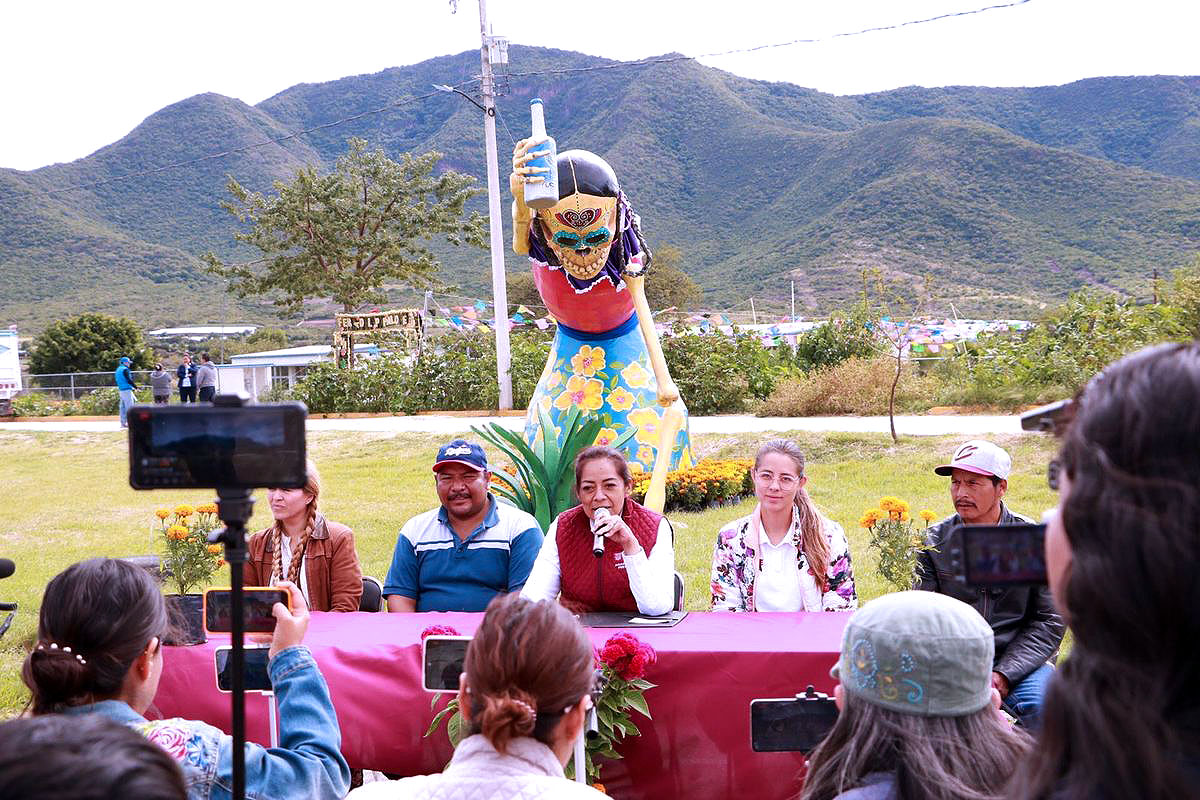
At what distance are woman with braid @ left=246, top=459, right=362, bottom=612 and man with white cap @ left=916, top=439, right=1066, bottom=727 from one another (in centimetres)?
217

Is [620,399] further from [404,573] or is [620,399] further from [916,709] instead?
[916,709]

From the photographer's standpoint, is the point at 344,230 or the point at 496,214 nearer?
the point at 496,214

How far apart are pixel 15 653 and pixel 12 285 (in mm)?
60209

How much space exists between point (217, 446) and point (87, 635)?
0.54 m

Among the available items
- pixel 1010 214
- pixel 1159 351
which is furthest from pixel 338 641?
pixel 1010 214

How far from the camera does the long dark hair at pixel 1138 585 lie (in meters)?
0.92

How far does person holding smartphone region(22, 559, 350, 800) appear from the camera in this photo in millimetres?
2000

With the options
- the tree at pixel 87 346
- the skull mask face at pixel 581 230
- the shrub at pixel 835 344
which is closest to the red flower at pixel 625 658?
the skull mask face at pixel 581 230

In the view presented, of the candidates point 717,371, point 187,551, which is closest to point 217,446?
point 187,551

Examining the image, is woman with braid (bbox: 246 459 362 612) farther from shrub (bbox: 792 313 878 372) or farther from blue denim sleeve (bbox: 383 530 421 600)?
shrub (bbox: 792 313 878 372)

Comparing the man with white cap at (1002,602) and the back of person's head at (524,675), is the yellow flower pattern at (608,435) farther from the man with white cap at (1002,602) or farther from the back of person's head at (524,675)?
the back of person's head at (524,675)

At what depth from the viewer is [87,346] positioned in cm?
3578

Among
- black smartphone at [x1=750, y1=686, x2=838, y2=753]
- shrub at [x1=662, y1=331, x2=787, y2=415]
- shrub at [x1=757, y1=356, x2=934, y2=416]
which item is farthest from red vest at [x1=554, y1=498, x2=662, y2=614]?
shrub at [x1=662, y1=331, x2=787, y2=415]

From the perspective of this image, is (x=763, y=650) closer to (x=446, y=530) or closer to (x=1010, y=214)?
(x=446, y=530)
